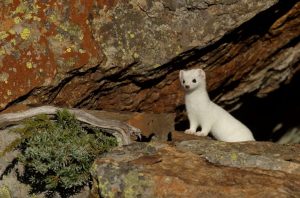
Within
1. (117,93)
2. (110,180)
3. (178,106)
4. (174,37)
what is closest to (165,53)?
(174,37)

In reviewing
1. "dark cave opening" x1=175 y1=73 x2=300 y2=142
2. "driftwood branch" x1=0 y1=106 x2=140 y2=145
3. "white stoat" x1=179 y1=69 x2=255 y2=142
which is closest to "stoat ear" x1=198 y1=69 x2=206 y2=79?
"white stoat" x1=179 y1=69 x2=255 y2=142

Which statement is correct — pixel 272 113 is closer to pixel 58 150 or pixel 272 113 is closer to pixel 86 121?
pixel 86 121

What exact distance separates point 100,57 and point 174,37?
0.92m

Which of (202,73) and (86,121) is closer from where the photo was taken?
(86,121)

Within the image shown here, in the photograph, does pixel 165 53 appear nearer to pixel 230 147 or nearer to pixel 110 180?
pixel 230 147

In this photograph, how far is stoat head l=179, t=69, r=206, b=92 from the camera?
289 inches

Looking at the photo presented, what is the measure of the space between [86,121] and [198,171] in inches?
57.9

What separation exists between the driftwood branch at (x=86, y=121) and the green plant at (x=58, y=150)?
71 millimetres

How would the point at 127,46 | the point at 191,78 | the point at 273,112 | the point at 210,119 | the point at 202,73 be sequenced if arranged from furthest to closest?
the point at 273,112
the point at 210,119
the point at 202,73
the point at 191,78
the point at 127,46

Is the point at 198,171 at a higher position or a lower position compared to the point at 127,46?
lower

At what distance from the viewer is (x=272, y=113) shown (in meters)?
10.2

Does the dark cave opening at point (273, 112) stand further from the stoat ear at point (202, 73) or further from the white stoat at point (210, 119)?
the stoat ear at point (202, 73)

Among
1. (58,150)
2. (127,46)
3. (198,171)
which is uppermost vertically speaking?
(127,46)

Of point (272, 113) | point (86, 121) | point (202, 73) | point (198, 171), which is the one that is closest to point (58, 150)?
point (86, 121)
